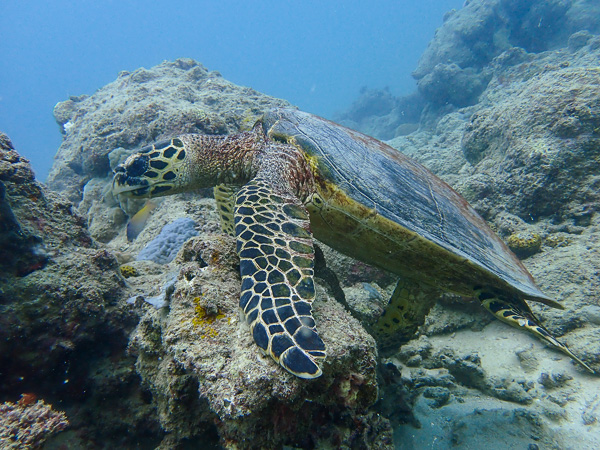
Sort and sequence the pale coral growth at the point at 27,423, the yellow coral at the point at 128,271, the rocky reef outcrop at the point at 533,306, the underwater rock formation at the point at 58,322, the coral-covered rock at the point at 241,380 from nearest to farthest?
the coral-covered rock at the point at 241,380
the pale coral growth at the point at 27,423
the underwater rock formation at the point at 58,322
the rocky reef outcrop at the point at 533,306
the yellow coral at the point at 128,271

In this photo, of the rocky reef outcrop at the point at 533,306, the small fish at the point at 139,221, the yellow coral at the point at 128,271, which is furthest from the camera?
the small fish at the point at 139,221

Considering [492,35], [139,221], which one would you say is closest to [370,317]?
[139,221]

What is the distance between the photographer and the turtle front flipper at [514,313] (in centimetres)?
245

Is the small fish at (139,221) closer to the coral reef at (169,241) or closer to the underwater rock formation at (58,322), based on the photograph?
the coral reef at (169,241)

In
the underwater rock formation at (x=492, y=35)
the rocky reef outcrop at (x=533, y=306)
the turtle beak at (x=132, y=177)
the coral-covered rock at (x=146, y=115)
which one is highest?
the underwater rock formation at (x=492, y=35)

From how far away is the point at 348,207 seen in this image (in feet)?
9.59

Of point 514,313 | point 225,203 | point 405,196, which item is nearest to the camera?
point 514,313

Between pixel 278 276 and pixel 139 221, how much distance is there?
4862 mm

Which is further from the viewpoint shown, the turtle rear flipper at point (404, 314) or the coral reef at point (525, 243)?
the coral reef at point (525, 243)

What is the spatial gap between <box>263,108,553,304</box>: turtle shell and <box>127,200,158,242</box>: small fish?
318 centimetres

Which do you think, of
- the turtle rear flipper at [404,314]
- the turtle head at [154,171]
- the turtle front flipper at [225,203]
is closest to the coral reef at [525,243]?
the turtle rear flipper at [404,314]

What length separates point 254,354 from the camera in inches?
56.5

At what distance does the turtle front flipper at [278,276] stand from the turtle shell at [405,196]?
84 centimetres

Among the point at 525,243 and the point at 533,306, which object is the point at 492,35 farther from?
the point at 533,306
